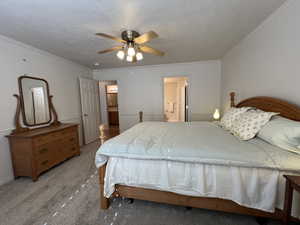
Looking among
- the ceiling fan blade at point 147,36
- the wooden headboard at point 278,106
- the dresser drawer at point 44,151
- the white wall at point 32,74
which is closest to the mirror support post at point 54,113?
the white wall at point 32,74

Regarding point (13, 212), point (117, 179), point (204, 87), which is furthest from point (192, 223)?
point (204, 87)

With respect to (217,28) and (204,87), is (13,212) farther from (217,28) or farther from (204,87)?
(204,87)

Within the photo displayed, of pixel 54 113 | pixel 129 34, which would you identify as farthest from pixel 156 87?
pixel 54 113

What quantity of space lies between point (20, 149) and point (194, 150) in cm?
273

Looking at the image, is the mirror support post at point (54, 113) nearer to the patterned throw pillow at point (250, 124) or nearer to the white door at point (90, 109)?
the white door at point (90, 109)

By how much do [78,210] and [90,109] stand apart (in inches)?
121

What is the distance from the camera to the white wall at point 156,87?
3947 mm

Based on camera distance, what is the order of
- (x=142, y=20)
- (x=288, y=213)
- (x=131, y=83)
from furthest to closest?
(x=131, y=83) → (x=142, y=20) → (x=288, y=213)

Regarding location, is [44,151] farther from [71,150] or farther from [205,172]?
[205,172]

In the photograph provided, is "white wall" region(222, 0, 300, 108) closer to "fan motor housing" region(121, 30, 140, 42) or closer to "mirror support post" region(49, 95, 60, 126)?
"fan motor housing" region(121, 30, 140, 42)

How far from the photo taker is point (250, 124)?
1655 mm

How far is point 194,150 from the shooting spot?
134cm

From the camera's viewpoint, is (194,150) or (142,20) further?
(142,20)

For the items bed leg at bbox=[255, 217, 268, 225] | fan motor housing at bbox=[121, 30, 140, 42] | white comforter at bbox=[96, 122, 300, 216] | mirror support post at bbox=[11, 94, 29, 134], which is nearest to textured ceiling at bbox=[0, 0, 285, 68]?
fan motor housing at bbox=[121, 30, 140, 42]
